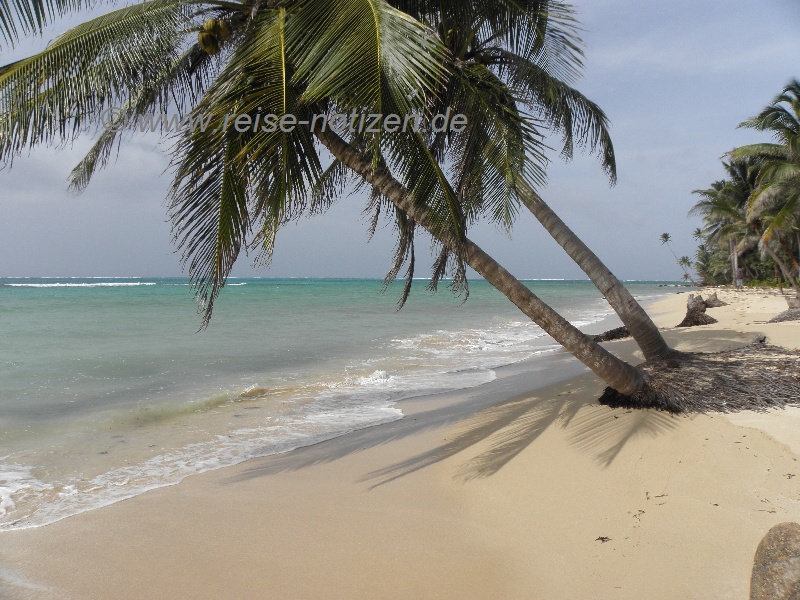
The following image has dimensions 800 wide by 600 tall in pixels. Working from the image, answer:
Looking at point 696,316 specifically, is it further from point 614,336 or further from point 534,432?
point 534,432

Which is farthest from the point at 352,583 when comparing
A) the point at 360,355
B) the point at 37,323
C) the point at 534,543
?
the point at 37,323

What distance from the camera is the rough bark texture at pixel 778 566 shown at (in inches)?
78.4

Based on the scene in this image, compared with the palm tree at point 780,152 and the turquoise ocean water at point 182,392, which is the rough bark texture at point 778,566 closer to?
the turquoise ocean water at point 182,392

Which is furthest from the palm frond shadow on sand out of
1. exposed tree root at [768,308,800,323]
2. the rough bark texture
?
exposed tree root at [768,308,800,323]

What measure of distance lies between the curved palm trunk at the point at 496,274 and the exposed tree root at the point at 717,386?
44cm

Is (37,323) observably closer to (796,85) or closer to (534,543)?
(534,543)

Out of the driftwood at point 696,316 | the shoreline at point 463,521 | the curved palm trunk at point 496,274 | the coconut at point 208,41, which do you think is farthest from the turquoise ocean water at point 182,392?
the driftwood at point 696,316

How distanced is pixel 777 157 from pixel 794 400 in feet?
54.1

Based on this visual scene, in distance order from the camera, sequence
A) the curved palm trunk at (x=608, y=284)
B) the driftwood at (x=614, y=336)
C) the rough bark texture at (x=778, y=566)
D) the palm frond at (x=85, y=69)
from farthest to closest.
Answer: the driftwood at (x=614, y=336)
the curved palm trunk at (x=608, y=284)
the palm frond at (x=85, y=69)
the rough bark texture at (x=778, y=566)

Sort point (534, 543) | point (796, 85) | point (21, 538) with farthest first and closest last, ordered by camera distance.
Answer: point (796, 85) < point (21, 538) < point (534, 543)

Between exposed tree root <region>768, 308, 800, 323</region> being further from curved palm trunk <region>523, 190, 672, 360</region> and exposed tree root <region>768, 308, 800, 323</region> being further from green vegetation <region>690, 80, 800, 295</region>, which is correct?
curved palm trunk <region>523, 190, 672, 360</region>

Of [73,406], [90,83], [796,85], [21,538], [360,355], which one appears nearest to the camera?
[21,538]

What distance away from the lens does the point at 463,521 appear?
375cm

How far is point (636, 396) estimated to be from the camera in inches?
203
